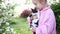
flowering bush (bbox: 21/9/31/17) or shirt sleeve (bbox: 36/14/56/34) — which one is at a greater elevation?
flowering bush (bbox: 21/9/31/17)

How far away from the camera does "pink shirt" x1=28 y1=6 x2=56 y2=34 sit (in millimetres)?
3363

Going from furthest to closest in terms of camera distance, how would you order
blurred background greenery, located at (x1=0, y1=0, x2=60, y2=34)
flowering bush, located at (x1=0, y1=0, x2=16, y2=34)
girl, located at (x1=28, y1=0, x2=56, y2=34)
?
blurred background greenery, located at (x1=0, y1=0, x2=60, y2=34) → girl, located at (x1=28, y1=0, x2=56, y2=34) → flowering bush, located at (x1=0, y1=0, x2=16, y2=34)

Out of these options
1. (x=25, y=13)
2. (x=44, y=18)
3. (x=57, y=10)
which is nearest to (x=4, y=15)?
(x=44, y=18)

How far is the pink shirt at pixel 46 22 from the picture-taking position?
3.36m

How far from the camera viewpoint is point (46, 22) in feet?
11.1

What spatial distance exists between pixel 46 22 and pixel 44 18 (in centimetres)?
7

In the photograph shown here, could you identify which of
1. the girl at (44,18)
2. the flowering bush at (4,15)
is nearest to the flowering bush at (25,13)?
the girl at (44,18)

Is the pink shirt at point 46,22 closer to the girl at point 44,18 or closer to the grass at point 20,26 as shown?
the girl at point 44,18

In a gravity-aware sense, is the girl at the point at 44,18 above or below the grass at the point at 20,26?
above

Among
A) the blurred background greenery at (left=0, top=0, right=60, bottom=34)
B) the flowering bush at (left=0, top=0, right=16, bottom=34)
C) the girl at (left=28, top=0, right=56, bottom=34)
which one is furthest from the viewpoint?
the blurred background greenery at (left=0, top=0, right=60, bottom=34)

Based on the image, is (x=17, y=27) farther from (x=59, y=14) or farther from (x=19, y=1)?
(x=59, y=14)

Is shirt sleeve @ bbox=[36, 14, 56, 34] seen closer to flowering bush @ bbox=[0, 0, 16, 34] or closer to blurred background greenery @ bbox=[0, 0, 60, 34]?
flowering bush @ bbox=[0, 0, 16, 34]

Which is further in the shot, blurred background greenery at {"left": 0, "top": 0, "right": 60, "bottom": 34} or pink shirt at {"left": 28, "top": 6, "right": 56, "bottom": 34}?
blurred background greenery at {"left": 0, "top": 0, "right": 60, "bottom": 34}

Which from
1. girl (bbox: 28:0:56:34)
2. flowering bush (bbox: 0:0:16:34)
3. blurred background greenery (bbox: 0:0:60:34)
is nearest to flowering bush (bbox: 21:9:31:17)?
blurred background greenery (bbox: 0:0:60:34)
